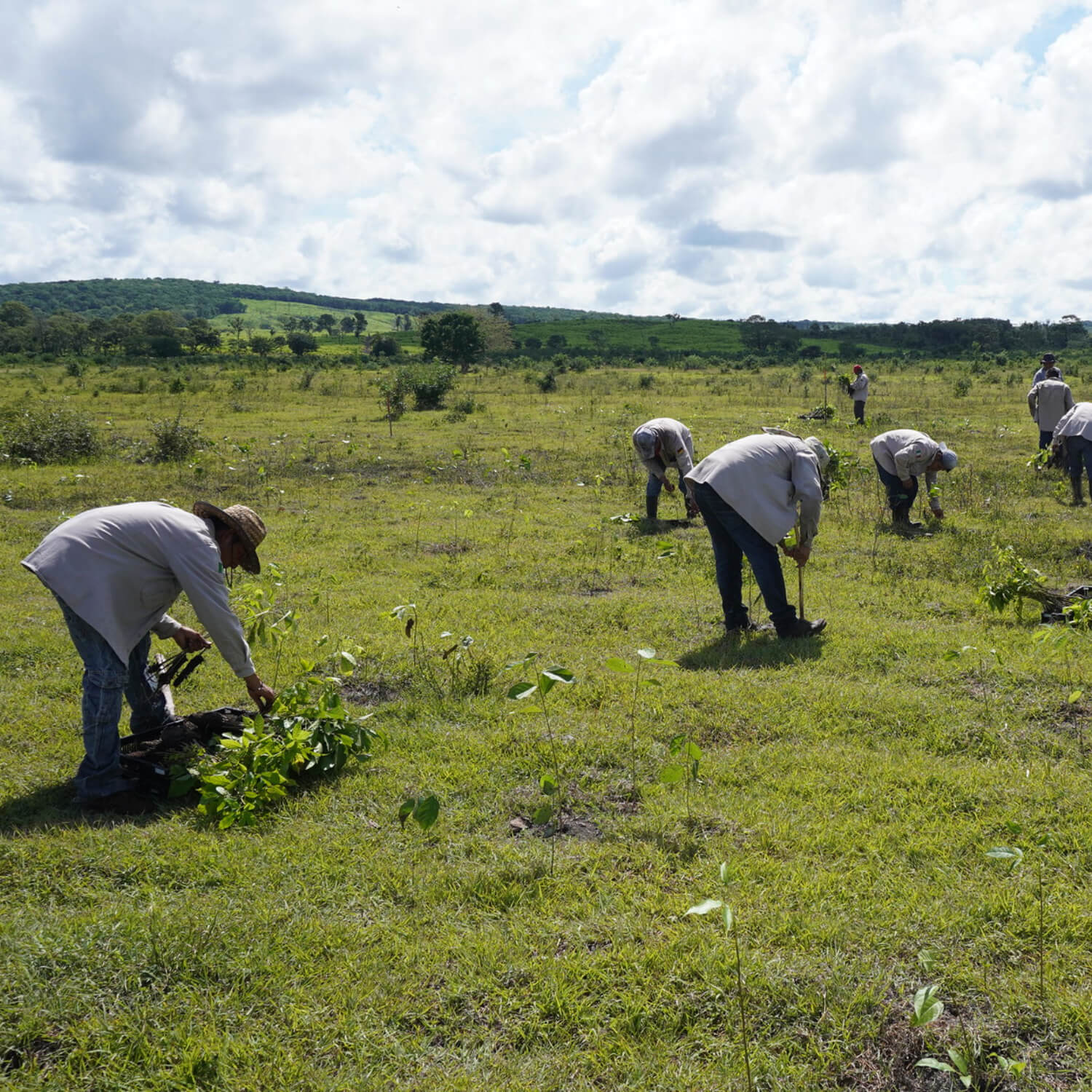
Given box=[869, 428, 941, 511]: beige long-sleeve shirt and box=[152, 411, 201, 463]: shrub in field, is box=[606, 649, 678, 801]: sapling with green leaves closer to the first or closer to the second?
box=[869, 428, 941, 511]: beige long-sleeve shirt

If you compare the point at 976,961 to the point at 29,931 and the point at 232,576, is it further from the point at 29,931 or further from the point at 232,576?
the point at 232,576

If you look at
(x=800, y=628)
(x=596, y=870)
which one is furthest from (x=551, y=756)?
(x=800, y=628)

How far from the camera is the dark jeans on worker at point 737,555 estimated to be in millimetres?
6883

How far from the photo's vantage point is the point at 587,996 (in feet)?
10.5

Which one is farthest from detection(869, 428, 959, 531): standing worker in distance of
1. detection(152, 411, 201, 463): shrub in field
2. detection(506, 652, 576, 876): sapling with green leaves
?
detection(152, 411, 201, 463): shrub in field

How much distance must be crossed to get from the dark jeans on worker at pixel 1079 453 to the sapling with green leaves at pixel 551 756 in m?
9.25

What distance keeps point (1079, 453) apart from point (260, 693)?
37.2 ft

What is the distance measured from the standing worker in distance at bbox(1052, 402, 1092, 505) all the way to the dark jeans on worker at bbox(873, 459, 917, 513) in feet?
7.49

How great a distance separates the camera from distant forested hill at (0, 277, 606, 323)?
513ft

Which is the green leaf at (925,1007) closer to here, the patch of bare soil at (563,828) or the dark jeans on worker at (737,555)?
the patch of bare soil at (563,828)

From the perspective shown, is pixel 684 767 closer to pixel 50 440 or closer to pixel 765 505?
pixel 765 505

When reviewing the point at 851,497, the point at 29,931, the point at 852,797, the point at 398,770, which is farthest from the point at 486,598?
the point at 851,497

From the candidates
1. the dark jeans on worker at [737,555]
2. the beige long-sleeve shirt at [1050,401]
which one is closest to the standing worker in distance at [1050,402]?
the beige long-sleeve shirt at [1050,401]

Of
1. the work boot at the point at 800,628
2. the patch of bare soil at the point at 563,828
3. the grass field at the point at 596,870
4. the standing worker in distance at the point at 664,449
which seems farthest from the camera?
the standing worker in distance at the point at 664,449
